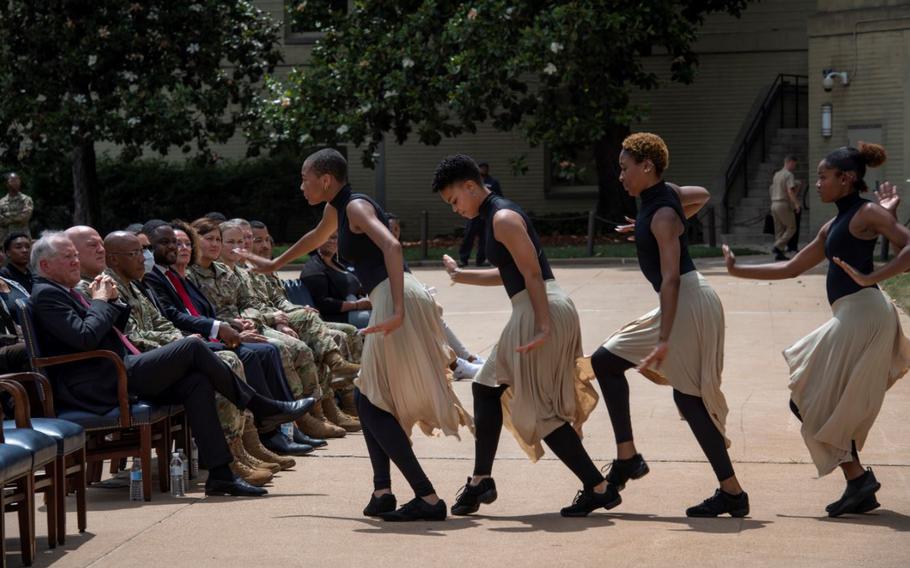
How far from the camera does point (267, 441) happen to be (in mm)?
9000

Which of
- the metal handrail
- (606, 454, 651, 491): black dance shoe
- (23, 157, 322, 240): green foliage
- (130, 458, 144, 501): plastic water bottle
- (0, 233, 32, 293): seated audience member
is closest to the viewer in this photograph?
(606, 454, 651, 491): black dance shoe

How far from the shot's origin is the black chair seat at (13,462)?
5.91m

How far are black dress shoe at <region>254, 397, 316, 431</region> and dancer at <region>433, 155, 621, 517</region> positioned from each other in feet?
5.02

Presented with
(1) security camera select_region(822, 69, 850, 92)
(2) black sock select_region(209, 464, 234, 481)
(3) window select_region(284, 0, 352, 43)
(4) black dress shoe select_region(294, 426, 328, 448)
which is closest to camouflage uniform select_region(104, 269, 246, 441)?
(2) black sock select_region(209, 464, 234, 481)

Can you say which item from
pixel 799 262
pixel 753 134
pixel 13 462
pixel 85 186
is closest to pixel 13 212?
pixel 85 186

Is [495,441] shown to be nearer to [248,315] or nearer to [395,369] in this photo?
[395,369]

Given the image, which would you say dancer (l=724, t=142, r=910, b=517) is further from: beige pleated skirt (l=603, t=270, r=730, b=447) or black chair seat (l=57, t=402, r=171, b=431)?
black chair seat (l=57, t=402, r=171, b=431)

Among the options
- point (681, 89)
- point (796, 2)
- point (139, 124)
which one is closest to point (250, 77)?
point (139, 124)

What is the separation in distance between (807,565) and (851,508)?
111cm

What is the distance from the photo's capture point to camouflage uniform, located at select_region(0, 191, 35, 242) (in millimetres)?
19453

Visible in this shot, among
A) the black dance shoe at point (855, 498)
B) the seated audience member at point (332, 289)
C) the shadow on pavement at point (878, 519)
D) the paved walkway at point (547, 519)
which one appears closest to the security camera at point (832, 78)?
the paved walkway at point (547, 519)

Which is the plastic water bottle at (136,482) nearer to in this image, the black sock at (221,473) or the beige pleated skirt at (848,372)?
the black sock at (221,473)

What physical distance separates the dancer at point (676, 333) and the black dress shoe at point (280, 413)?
210cm

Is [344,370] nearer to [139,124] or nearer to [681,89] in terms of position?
[139,124]
